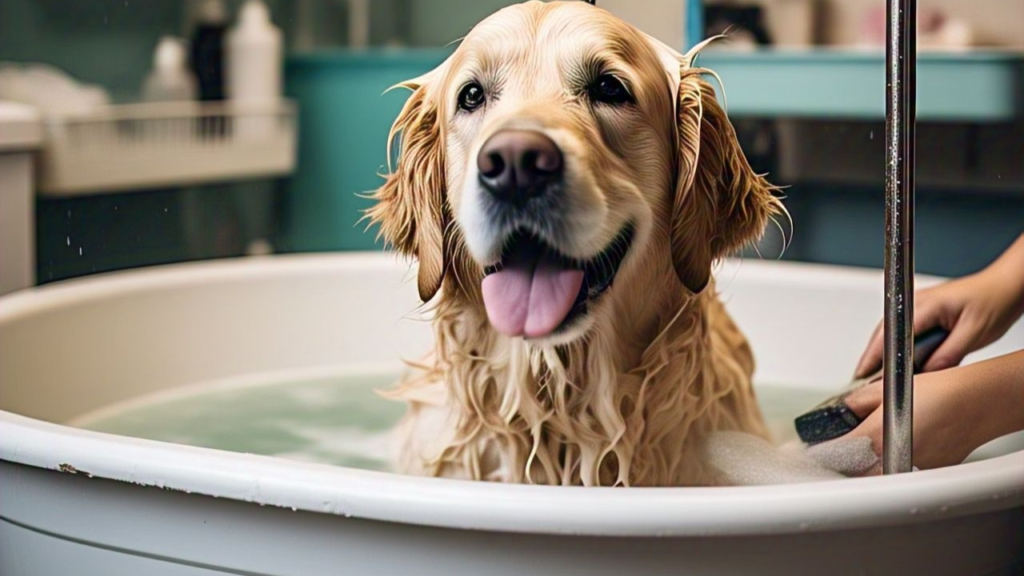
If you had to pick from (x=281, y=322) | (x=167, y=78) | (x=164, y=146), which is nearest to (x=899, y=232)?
(x=281, y=322)

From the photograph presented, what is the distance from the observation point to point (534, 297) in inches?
37.0

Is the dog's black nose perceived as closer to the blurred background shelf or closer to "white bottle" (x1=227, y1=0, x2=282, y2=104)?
the blurred background shelf

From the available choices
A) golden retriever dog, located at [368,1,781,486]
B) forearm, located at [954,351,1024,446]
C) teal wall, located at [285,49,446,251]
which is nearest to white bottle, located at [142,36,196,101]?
teal wall, located at [285,49,446,251]

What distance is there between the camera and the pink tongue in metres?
0.94

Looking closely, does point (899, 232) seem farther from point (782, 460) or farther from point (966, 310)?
point (966, 310)

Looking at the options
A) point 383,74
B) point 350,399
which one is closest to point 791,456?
point 350,399

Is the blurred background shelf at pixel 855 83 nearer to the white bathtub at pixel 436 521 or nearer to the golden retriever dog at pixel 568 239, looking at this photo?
the golden retriever dog at pixel 568 239

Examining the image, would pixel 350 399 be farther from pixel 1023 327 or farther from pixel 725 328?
pixel 1023 327

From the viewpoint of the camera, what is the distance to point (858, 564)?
0.82 metres

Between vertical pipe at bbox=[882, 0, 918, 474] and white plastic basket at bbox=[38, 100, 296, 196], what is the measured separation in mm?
1753

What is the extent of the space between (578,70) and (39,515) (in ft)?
1.89

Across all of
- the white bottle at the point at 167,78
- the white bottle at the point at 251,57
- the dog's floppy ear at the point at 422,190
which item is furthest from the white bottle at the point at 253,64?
the dog's floppy ear at the point at 422,190

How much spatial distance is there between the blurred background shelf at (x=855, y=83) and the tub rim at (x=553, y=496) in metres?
1.76

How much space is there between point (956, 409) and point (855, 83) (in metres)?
1.68
